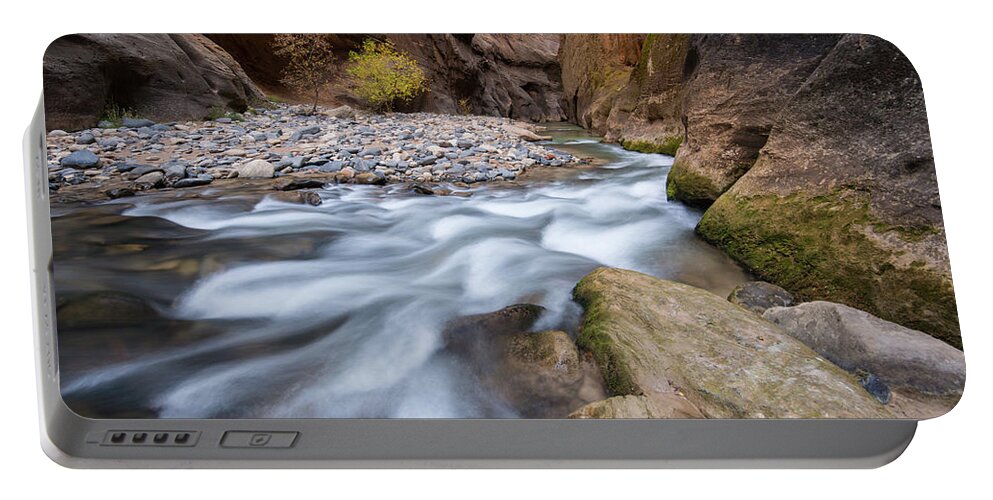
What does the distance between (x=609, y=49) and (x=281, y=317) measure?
180 centimetres

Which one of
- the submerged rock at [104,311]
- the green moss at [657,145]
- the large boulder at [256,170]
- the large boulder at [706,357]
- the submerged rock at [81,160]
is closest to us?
the large boulder at [706,357]

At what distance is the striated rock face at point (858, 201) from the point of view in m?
1.74

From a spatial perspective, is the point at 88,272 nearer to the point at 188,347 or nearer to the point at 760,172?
the point at 188,347

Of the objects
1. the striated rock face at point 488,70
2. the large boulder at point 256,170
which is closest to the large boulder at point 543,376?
the striated rock face at point 488,70

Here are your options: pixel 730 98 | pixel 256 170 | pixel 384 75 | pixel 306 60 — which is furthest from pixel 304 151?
pixel 730 98

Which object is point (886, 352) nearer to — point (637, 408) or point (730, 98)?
point (637, 408)

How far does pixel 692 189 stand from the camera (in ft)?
7.46

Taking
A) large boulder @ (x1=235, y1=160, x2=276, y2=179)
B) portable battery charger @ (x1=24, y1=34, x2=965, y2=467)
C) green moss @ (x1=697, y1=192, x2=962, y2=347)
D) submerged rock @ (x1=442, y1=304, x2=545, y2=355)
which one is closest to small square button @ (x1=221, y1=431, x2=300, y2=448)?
portable battery charger @ (x1=24, y1=34, x2=965, y2=467)

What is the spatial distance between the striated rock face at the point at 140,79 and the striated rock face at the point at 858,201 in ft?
7.41

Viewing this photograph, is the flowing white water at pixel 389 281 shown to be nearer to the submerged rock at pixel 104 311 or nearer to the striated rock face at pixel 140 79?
the submerged rock at pixel 104 311

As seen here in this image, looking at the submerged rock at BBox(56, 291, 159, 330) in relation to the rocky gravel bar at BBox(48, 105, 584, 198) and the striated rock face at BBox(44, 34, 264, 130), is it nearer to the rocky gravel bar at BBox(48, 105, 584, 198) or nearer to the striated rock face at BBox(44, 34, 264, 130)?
the rocky gravel bar at BBox(48, 105, 584, 198)

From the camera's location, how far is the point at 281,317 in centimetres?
173

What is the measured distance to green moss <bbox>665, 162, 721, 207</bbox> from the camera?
225 centimetres

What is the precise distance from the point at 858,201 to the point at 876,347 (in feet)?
1.75
